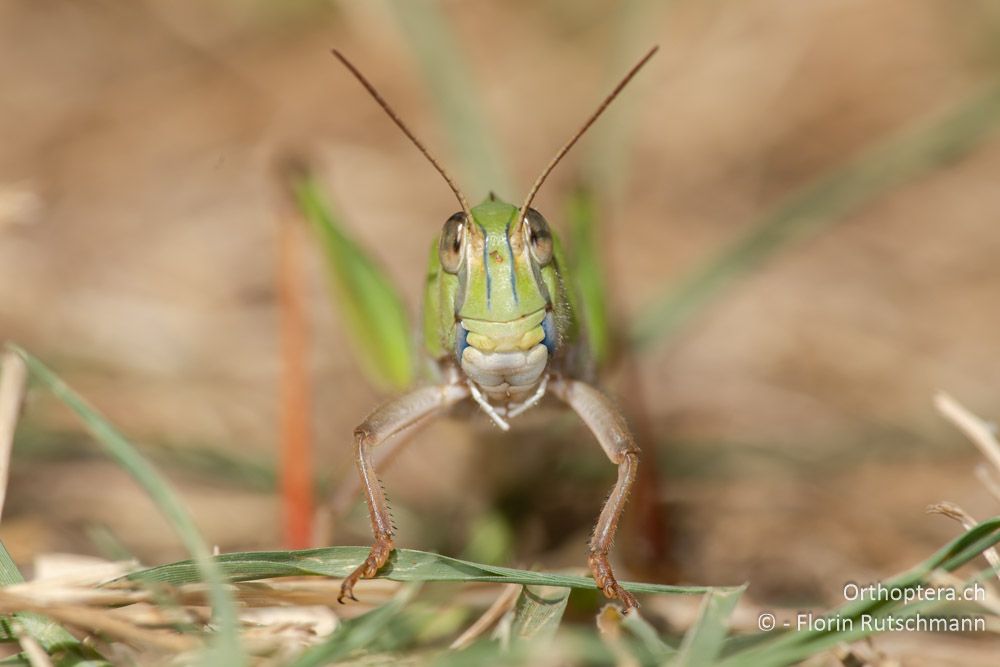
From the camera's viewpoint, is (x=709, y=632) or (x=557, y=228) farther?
(x=557, y=228)

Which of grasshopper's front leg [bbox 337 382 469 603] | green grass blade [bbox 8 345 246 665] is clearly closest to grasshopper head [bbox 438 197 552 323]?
grasshopper's front leg [bbox 337 382 469 603]

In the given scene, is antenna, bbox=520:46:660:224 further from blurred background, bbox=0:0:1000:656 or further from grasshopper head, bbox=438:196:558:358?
blurred background, bbox=0:0:1000:656

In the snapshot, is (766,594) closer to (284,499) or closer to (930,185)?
(284,499)

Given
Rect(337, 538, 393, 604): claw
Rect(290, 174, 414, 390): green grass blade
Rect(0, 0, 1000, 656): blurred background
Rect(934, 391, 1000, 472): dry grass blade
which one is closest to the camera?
Rect(337, 538, 393, 604): claw

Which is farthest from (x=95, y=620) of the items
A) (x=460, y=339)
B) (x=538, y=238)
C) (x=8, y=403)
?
(x=538, y=238)

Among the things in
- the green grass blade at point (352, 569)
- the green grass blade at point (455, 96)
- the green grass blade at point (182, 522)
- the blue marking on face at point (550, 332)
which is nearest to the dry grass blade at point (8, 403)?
the green grass blade at point (182, 522)

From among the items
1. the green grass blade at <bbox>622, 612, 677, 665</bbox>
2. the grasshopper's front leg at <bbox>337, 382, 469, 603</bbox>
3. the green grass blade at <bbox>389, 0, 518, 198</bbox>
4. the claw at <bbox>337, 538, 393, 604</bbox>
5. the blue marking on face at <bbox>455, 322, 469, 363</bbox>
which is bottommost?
the green grass blade at <bbox>622, 612, 677, 665</bbox>

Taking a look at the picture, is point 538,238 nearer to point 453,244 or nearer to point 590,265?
point 453,244
